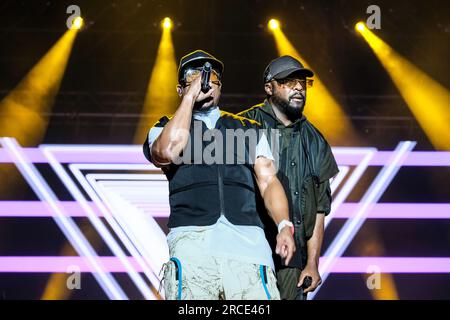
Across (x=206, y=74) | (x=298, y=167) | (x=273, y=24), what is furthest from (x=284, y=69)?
(x=273, y=24)

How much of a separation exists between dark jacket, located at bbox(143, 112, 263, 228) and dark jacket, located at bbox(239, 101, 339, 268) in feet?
2.06

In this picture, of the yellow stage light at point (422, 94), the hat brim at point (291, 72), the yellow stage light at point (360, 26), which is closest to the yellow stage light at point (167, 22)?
the yellow stage light at point (360, 26)

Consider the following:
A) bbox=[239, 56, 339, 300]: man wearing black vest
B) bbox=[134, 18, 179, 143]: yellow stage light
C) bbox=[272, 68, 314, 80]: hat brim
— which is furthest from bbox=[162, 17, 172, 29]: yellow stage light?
bbox=[272, 68, 314, 80]: hat brim

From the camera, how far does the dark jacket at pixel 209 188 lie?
3068mm

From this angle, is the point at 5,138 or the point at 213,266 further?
the point at 5,138

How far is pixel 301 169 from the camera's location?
395 centimetres

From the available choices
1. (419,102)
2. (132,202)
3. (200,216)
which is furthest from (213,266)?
(419,102)

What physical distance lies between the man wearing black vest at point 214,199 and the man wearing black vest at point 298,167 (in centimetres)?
57

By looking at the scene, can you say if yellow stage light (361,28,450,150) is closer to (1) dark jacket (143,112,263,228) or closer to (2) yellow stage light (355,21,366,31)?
(2) yellow stage light (355,21,366,31)

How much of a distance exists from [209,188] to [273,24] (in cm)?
599

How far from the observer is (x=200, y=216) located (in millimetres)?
3057

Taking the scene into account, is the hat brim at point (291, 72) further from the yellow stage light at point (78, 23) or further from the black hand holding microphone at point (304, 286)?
the yellow stage light at point (78, 23)
